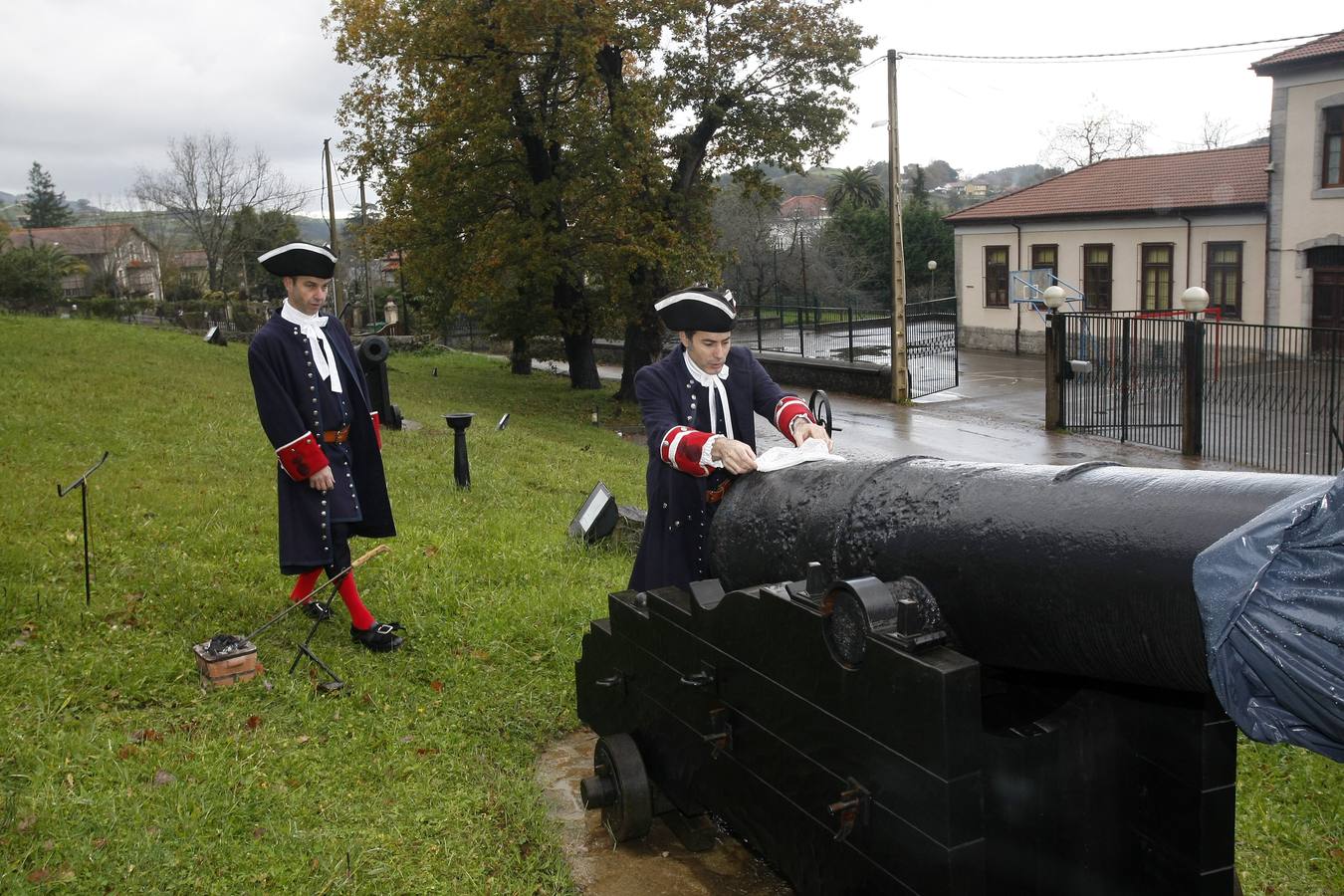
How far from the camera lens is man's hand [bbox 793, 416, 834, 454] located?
3.50 m

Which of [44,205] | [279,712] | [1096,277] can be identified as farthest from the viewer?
[44,205]

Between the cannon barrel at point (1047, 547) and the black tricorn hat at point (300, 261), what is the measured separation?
2.63m

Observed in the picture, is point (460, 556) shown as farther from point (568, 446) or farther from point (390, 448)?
point (568, 446)

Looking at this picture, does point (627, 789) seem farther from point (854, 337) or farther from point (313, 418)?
point (854, 337)

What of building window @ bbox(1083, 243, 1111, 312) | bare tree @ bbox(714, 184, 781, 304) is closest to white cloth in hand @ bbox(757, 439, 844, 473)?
building window @ bbox(1083, 243, 1111, 312)

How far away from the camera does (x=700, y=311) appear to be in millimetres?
3762

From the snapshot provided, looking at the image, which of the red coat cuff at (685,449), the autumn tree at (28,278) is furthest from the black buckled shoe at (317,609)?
the autumn tree at (28,278)

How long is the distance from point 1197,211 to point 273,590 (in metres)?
27.1

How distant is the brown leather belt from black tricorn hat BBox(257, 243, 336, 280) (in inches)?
76.2

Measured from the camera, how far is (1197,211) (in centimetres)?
2770

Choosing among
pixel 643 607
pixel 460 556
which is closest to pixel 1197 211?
pixel 460 556

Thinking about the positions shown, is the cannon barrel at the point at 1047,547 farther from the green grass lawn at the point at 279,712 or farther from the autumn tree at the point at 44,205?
the autumn tree at the point at 44,205

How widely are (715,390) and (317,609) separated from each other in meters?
2.35

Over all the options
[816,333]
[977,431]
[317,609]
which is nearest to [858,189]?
[816,333]
